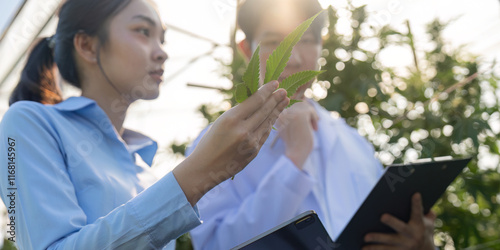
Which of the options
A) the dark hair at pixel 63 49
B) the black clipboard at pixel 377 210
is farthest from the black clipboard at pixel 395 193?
the dark hair at pixel 63 49

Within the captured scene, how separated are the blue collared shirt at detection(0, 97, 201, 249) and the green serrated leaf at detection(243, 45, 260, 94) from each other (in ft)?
0.50

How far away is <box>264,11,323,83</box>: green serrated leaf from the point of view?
479 millimetres

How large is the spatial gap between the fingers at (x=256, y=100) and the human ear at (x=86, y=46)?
0.51m

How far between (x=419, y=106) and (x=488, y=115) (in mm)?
214

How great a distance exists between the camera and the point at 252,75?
1.66 feet

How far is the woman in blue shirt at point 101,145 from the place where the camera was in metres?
0.54

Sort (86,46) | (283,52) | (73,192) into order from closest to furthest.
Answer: (283,52), (73,192), (86,46)

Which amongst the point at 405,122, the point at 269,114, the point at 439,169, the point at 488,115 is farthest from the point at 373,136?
the point at 269,114

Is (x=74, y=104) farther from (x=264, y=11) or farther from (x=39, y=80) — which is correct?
(x=264, y=11)

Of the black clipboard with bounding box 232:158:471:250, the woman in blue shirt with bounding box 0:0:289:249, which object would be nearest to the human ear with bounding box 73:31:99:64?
the woman in blue shirt with bounding box 0:0:289:249

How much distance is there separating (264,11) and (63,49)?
47 centimetres

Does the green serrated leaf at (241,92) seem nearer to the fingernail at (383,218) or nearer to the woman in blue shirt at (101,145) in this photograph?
the woman in blue shirt at (101,145)

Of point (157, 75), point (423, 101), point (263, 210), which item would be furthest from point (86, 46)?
point (423, 101)

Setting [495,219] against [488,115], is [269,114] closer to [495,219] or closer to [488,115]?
[488,115]
